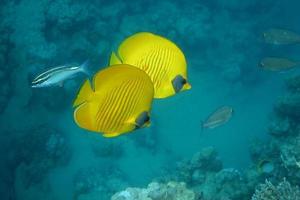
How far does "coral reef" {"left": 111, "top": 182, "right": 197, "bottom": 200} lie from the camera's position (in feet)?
20.0

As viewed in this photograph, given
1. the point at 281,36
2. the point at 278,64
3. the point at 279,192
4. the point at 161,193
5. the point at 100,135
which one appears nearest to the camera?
the point at 279,192

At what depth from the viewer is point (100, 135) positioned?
607 inches

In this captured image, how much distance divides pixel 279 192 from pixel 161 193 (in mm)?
1987

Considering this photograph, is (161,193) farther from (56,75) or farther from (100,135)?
(100,135)

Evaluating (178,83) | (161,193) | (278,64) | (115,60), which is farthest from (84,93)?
(278,64)

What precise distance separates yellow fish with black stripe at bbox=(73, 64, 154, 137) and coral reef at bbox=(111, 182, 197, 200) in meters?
4.33

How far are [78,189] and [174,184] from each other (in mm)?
7691

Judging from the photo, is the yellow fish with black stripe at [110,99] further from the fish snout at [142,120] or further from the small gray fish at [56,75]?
the small gray fish at [56,75]

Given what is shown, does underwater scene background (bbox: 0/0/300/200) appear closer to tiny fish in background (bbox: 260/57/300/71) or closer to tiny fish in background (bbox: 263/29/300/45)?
tiny fish in background (bbox: 260/57/300/71)

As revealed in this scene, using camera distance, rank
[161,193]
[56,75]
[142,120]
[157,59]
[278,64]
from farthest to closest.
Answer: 1. [278,64]
2. [161,193]
3. [56,75]
4. [157,59]
5. [142,120]

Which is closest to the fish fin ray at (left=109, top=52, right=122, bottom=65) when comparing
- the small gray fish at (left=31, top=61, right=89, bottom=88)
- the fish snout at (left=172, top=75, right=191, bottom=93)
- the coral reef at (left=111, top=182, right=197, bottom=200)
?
the fish snout at (left=172, top=75, right=191, bottom=93)

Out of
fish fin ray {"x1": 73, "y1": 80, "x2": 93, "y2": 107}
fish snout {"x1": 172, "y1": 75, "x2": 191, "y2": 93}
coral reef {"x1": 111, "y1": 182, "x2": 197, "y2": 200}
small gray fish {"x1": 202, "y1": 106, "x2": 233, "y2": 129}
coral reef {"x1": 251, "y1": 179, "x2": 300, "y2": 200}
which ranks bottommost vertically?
coral reef {"x1": 111, "y1": 182, "x2": 197, "y2": 200}

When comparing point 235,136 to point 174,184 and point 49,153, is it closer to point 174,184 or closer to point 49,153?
point 49,153

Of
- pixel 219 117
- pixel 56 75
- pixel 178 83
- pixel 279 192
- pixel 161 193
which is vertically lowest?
pixel 161 193
